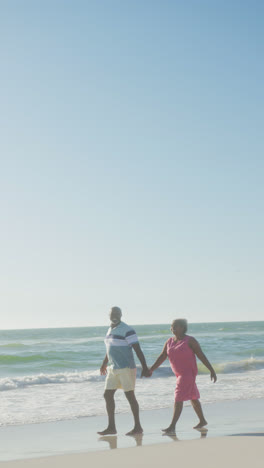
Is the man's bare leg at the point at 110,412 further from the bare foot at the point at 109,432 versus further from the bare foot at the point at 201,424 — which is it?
the bare foot at the point at 201,424

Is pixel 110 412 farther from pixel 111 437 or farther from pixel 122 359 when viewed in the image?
pixel 122 359

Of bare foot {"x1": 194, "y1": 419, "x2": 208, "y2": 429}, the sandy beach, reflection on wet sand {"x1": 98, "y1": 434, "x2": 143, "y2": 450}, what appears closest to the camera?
the sandy beach

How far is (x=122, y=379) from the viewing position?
7340 mm

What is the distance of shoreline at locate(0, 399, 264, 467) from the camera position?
655cm

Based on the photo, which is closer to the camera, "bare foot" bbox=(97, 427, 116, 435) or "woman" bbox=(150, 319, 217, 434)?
"woman" bbox=(150, 319, 217, 434)

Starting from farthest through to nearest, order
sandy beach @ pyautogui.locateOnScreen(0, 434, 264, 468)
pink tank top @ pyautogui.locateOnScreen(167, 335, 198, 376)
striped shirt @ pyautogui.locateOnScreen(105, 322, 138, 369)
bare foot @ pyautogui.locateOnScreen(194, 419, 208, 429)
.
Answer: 1. bare foot @ pyautogui.locateOnScreen(194, 419, 208, 429)
2. striped shirt @ pyautogui.locateOnScreen(105, 322, 138, 369)
3. pink tank top @ pyautogui.locateOnScreen(167, 335, 198, 376)
4. sandy beach @ pyautogui.locateOnScreen(0, 434, 264, 468)

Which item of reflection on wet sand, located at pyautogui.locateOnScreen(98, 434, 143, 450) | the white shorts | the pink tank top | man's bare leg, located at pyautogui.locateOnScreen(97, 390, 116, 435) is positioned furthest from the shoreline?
the pink tank top

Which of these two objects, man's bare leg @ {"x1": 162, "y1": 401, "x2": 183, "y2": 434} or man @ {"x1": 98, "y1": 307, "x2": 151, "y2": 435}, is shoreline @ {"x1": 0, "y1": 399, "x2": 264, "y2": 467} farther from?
man @ {"x1": 98, "y1": 307, "x2": 151, "y2": 435}

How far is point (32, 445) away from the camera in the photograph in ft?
23.0

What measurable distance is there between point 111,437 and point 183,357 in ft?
4.40

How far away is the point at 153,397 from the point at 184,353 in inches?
196

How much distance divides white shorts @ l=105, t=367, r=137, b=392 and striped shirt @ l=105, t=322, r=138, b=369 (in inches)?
2.1

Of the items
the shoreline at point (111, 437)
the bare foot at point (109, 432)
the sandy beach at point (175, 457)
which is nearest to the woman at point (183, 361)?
the shoreline at point (111, 437)

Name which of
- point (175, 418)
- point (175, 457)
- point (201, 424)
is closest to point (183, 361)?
point (175, 418)
